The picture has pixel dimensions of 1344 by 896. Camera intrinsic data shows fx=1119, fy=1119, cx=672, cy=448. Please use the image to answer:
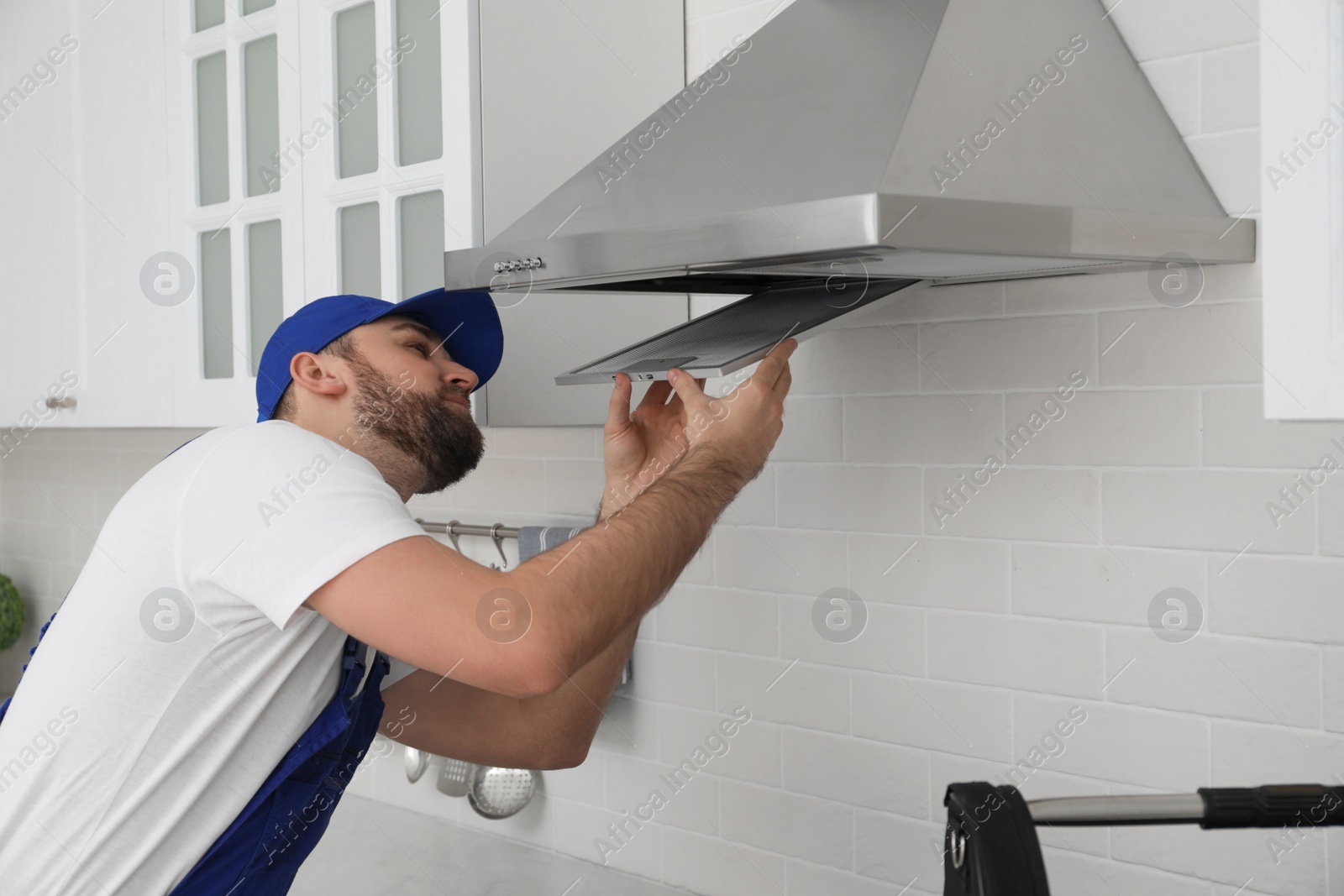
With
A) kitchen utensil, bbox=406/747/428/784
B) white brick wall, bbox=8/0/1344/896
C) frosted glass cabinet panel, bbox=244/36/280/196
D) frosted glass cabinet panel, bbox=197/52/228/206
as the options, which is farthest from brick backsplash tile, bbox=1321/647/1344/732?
frosted glass cabinet panel, bbox=197/52/228/206

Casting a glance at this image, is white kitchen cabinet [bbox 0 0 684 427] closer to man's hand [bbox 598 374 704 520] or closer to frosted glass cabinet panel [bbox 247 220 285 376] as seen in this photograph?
frosted glass cabinet panel [bbox 247 220 285 376]

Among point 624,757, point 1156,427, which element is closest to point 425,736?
point 624,757

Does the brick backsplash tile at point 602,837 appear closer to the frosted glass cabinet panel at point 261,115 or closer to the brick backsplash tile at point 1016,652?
the brick backsplash tile at point 1016,652

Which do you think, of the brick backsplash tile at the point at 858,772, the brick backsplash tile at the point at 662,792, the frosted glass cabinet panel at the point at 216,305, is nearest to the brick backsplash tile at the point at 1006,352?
the brick backsplash tile at the point at 858,772

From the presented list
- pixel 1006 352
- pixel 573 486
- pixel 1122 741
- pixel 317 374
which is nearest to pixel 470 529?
pixel 573 486

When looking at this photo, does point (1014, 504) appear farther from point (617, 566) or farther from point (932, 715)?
point (617, 566)

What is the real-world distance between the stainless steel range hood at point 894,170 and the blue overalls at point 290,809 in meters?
0.47

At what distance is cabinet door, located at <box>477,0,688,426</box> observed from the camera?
1.37 metres

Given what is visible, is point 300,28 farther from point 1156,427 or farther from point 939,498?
point 1156,427

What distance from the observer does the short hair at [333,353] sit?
126cm

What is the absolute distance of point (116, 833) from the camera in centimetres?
107

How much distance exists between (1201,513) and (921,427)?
1.08 feet

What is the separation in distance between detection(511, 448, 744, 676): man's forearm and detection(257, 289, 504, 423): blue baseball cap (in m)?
0.40

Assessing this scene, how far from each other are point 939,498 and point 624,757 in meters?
0.67
